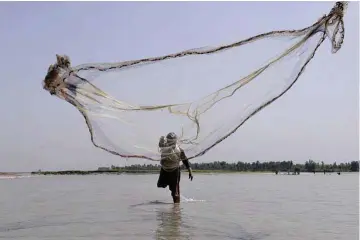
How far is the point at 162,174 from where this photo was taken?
13.8 m

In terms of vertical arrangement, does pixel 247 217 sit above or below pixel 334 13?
below

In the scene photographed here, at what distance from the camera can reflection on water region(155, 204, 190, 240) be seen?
9.38m

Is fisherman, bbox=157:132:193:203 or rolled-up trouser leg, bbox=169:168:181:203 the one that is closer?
fisherman, bbox=157:132:193:203

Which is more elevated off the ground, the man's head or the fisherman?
the man's head

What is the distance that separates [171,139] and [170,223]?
5.99ft

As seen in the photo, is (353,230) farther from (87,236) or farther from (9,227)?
(9,227)

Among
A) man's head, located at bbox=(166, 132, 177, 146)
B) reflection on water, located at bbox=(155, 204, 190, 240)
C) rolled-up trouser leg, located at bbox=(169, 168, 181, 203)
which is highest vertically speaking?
man's head, located at bbox=(166, 132, 177, 146)

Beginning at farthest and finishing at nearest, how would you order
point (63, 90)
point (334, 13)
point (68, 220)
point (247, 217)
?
1. point (247, 217)
2. point (68, 220)
3. point (63, 90)
4. point (334, 13)

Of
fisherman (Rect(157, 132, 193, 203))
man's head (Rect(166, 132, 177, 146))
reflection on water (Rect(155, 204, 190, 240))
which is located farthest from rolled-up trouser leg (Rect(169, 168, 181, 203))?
man's head (Rect(166, 132, 177, 146))

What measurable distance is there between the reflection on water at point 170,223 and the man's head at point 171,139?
1707 millimetres

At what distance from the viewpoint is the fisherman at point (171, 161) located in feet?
34.7

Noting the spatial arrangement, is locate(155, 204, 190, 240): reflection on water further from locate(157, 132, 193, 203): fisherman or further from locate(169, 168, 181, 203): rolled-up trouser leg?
locate(157, 132, 193, 203): fisherman

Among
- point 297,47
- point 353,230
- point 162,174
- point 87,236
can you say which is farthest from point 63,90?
point 353,230

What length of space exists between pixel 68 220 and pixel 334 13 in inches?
294
